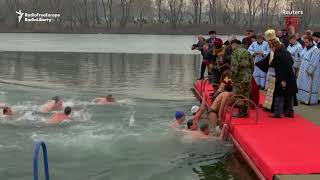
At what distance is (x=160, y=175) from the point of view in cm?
1002

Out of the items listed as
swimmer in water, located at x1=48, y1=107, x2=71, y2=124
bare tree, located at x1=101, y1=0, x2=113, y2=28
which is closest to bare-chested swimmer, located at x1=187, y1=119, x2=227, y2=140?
swimmer in water, located at x1=48, y1=107, x2=71, y2=124

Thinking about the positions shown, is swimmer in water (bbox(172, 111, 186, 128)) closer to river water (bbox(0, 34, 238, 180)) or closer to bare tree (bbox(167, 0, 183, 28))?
river water (bbox(0, 34, 238, 180))

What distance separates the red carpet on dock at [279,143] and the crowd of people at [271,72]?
17.6 inches

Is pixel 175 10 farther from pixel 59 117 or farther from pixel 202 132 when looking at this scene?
pixel 202 132

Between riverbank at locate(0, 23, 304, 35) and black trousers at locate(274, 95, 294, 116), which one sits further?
riverbank at locate(0, 23, 304, 35)

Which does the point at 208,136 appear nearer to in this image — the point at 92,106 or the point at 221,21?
the point at 92,106

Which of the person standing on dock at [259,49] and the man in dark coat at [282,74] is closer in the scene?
the man in dark coat at [282,74]

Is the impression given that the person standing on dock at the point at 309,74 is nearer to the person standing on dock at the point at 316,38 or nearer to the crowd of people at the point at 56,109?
the person standing on dock at the point at 316,38

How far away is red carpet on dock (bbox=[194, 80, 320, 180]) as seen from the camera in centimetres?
818

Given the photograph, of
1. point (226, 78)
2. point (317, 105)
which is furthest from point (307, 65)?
point (226, 78)

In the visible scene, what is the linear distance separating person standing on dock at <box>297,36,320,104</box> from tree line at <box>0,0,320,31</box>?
8158 centimetres

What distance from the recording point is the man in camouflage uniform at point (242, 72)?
11.8 m

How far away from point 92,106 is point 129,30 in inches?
3031

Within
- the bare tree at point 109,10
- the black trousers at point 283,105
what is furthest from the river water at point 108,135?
the bare tree at point 109,10
